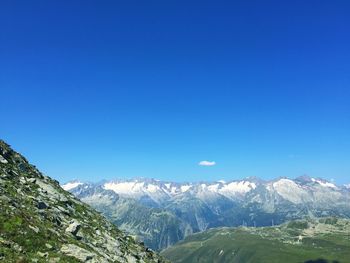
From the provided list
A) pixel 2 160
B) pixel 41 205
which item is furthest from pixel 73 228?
pixel 2 160

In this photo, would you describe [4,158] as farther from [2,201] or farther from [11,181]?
[2,201]

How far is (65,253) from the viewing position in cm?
3638

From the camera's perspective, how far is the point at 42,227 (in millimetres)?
39250

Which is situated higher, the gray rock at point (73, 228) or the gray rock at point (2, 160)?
the gray rock at point (2, 160)

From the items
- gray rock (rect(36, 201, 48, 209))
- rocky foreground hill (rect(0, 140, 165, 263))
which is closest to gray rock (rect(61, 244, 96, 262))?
rocky foreground hill (rect(0, 140, 165, 263))

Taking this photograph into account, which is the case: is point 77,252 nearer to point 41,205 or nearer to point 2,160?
point 41,205

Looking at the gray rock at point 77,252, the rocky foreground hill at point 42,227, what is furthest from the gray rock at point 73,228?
the gray rock at point 77,252

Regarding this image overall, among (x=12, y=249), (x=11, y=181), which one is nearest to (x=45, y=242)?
(x=12, y=249)

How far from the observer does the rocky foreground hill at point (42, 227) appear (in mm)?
33469

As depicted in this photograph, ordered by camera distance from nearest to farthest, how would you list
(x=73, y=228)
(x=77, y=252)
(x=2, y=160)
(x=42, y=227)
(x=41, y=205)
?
(x=77, y=252)
(x=42, y=227)
(x=73, y=228)
(x=41, y=205)
(x=2, y=160)

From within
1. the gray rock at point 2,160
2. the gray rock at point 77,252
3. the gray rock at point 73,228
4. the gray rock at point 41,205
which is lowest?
the gray rock at point 77,252

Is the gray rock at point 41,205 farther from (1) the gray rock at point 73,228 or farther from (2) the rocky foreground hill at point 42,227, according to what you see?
(1) the gray rock at point 73,228

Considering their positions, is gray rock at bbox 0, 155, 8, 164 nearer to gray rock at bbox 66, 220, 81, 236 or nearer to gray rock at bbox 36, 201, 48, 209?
gray rock at bbox 36, 201, 48, 209

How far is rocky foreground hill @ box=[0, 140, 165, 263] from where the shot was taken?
33469 mm
